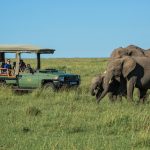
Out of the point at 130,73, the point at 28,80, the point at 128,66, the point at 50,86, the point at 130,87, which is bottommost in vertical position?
the point at 50,86

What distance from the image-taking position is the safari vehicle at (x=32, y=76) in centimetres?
2555

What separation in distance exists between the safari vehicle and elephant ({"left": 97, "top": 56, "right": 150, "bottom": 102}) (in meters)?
4.92

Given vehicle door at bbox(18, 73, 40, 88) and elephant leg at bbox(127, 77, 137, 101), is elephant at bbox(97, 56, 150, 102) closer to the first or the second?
elephant leg at bbox(127, 77, 137, 101)

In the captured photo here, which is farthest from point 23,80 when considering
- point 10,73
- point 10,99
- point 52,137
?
point 52,137

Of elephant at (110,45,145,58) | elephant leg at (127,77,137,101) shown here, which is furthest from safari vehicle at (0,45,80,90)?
elephant leg at (127,77,137,101)

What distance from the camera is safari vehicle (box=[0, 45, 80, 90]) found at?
83.8 feet

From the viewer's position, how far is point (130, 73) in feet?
67.9

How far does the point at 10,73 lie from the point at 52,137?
15.4 metres

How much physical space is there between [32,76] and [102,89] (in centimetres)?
533

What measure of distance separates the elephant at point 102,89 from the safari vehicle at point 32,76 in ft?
13.6

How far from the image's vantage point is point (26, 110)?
1589 centimetres

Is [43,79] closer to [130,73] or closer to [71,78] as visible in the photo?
[71,78]

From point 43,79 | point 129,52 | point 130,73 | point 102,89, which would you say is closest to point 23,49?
point 43,79

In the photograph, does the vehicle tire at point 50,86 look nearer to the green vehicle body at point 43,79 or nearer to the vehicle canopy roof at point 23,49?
the green vehicle body at point 43,79
